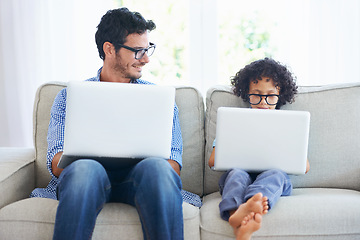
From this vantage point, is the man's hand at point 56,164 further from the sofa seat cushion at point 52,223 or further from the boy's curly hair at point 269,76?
the boy's curly hair at point 269,76

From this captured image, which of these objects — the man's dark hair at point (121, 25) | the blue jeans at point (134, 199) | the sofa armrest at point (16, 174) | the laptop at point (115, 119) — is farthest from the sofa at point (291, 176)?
the man's dark hair at point (121, 25)

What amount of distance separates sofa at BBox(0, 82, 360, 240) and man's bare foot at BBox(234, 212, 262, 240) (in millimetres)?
93

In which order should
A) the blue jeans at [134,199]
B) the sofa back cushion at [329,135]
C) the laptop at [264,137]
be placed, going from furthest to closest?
the sofa back cushion at [329,135] → the laptop at [264,137] → the blue jeans at [134,199]

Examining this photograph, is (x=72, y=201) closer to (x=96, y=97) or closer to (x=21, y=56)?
(x=96, y=97)

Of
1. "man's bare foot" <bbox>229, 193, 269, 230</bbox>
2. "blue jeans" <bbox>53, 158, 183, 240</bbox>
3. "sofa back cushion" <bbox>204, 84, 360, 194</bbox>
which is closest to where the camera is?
"blue jeans" <bbox>53, 158, 183, 240</bbox>

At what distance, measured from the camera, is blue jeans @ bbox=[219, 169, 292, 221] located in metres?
1.47

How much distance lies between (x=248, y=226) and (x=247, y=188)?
0.69ft

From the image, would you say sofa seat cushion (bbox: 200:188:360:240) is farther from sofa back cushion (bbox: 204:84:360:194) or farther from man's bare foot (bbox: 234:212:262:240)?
sofa back cushion (bbox: 204:84:360:194)

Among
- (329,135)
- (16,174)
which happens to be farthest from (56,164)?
(329,135)

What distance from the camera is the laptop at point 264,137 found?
1.58 m

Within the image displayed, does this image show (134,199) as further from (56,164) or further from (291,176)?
(291,176)

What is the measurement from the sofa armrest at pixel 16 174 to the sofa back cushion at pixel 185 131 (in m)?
0.05

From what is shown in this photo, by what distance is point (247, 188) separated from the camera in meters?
1.54

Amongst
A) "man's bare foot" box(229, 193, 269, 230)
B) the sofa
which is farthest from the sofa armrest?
"man's bare foot" box(229, 193, 269, 230)
